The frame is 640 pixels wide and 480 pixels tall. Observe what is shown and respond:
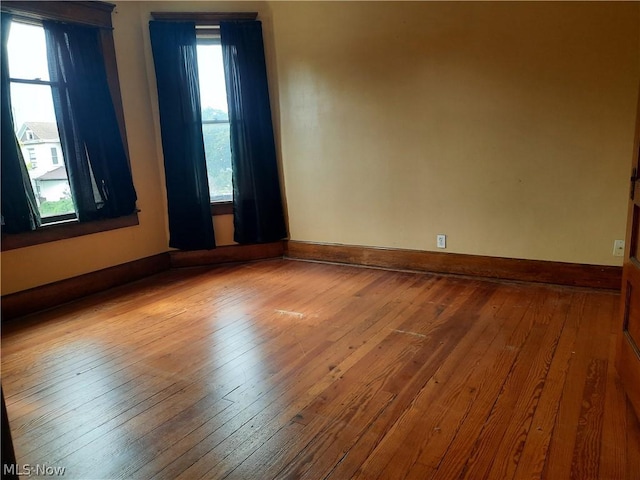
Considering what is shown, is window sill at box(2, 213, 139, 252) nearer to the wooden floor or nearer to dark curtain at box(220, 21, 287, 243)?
the wooden floor

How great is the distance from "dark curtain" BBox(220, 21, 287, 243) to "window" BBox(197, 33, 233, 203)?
0.40 feet

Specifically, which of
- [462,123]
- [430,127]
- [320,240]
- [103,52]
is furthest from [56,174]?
[462,123]

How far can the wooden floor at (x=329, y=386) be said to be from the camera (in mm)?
1694

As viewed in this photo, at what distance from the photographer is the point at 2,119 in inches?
124

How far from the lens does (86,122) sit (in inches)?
147

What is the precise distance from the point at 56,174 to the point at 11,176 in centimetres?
43

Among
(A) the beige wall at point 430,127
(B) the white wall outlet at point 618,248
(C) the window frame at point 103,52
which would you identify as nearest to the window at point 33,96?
(C) the window frame at point 103,52

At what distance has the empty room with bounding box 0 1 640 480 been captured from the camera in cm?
187

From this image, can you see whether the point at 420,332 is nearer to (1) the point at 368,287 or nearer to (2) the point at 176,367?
(1) the point at 368,287

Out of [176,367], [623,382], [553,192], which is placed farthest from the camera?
[553,192]

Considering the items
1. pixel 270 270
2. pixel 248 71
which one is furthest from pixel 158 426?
pixel 248 71

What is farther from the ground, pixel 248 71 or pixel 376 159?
pixel 248 71

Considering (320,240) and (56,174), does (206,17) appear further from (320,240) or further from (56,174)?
(320,240)

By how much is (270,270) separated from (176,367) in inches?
77.9
